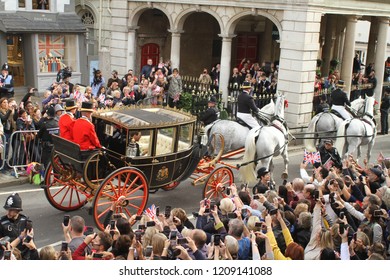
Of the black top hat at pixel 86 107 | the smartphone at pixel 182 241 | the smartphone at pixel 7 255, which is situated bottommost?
the smartphone at pixel 182 241

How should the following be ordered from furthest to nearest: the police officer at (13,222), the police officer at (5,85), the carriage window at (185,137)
A: the police officer at (5,85), the carriage window at (185,137), the police officer at (13,222)

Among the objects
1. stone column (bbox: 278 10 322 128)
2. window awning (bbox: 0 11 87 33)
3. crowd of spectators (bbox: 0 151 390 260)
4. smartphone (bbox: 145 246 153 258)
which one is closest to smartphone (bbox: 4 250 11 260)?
crowd of spectators (bbox: 0 151 390 260)

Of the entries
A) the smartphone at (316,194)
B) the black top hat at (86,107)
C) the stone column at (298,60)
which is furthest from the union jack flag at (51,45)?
the smartphone at (316,194)

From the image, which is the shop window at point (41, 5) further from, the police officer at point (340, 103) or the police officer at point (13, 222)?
the police officer at point (13, 222)

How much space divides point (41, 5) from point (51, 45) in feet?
4.93

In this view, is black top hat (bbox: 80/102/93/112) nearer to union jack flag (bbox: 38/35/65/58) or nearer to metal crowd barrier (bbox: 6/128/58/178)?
metal crowd barrier (bbox: 6/128/58/178)

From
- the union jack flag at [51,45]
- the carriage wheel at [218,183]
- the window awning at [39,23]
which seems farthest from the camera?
the union jack flag at [51,45]

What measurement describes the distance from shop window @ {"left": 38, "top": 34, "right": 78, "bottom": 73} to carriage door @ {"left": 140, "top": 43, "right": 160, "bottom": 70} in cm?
326

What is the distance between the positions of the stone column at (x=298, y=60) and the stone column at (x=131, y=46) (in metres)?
6.57

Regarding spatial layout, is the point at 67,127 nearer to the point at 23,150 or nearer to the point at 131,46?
the point at 23,150

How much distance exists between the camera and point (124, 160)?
10.6m

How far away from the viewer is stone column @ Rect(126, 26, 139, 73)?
79.9 ft

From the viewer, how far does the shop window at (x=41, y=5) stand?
2248cm

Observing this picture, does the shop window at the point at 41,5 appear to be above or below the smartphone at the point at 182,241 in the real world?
above
